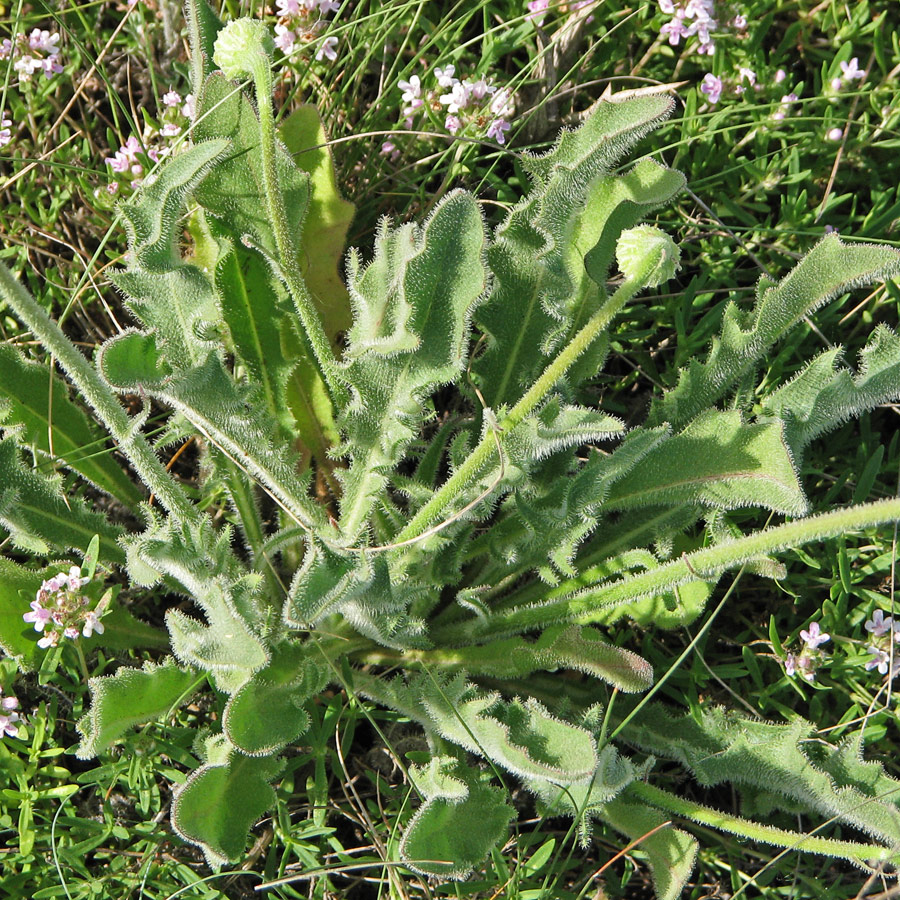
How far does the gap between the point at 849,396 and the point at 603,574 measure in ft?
2.33

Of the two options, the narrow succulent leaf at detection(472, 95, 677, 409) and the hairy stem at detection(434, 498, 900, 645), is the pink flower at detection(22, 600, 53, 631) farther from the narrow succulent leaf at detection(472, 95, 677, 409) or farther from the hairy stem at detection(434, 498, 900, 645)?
the narrow succulent leaf at detection(472, 95, 677, 409)

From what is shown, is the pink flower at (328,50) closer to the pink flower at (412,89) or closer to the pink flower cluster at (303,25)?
the pink flower cluster at (303,25)

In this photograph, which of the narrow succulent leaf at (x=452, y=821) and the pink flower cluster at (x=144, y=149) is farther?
the pink flower cluster at (x=144, y=149)

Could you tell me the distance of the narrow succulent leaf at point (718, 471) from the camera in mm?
2113

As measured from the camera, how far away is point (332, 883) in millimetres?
2576

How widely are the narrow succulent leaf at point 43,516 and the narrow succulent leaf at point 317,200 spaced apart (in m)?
0.79

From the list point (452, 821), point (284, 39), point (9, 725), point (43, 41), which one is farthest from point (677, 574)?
point (43, 41)

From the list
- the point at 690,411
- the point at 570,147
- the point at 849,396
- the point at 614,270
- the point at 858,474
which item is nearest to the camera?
the point at 570,147

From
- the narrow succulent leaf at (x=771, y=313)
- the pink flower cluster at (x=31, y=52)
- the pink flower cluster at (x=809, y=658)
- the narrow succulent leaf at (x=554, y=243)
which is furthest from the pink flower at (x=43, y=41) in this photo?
the pink flower cluster at (x=809, y=658)

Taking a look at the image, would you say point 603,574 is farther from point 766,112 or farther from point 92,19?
point 92,19

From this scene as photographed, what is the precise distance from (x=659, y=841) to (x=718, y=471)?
2.90 feet

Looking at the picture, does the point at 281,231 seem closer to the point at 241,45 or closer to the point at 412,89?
the point at 241,45

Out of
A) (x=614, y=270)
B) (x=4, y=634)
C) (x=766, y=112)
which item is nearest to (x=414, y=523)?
(x=4, y=634)

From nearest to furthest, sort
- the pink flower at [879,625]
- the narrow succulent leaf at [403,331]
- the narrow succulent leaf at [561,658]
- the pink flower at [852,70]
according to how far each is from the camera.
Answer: the narrow succulent leaf at [403,331] < the narrow succulent leaf at [561,658] < the pink flower at [879,625] < the pink flower at [852,70]
